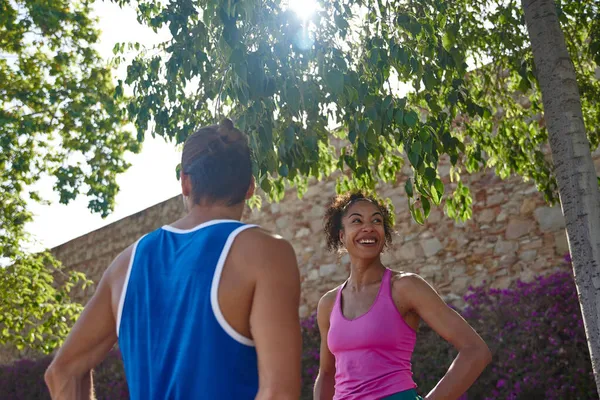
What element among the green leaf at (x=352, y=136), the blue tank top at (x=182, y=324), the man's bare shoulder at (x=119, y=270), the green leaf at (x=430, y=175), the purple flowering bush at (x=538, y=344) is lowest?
the purple flowering bush at (x=538, y=344)

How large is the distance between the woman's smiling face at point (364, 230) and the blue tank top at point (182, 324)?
1701mm

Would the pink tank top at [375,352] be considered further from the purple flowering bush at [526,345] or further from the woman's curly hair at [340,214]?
the purple flowering bush at [526,345]

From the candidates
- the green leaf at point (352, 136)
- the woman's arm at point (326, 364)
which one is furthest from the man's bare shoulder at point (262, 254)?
the green leaf at point (352, 136)

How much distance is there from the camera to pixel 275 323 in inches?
64.3

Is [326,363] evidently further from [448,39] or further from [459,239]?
[459,239]

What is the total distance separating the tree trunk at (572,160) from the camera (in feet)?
14.2

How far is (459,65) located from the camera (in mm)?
4355

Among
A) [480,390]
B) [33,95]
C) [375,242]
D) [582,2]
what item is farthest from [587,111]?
[33,95]

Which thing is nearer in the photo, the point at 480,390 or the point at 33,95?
the point at 480,390

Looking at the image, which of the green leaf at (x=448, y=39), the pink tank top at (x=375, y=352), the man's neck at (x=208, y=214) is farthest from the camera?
the green leaf at (x=448, y=39)

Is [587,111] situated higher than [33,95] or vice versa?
[33,95]

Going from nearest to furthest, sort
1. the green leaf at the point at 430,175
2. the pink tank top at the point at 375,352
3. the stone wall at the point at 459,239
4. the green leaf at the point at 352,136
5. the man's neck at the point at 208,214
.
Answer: the man's neck at the point at 208,214
the pink tank top at the point at 375,352
the green leaf at the point at 430,175
the green leaf at the point at 352,136
the stone wall at the point at 459,239

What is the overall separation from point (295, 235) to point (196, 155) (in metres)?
8.65

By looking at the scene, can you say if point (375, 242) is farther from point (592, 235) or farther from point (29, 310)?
point (29, 310)
